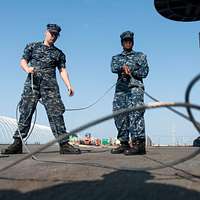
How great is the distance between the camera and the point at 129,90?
16.1ft

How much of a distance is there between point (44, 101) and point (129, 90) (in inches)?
42.9

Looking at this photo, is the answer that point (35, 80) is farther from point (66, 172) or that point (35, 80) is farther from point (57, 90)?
point (66, 172)

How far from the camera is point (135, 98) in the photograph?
15.7 feet

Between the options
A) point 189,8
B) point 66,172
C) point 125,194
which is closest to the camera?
point 125,194

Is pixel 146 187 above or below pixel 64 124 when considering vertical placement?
below

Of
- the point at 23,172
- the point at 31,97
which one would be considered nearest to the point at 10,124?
the point at 31,97

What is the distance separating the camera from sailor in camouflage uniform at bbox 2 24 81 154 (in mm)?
4961

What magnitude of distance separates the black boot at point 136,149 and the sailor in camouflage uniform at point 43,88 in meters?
0.74

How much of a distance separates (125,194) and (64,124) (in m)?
2.91

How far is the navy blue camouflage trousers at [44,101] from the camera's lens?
4961 mm

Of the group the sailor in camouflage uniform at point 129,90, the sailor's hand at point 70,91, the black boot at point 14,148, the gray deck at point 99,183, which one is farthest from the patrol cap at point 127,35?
the gray deck at point 99,183

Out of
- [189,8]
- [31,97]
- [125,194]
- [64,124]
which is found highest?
[189,8]

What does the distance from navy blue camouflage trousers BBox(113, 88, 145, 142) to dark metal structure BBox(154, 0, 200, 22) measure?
128cm

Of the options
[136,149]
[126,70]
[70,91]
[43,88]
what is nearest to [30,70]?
[43,88]
